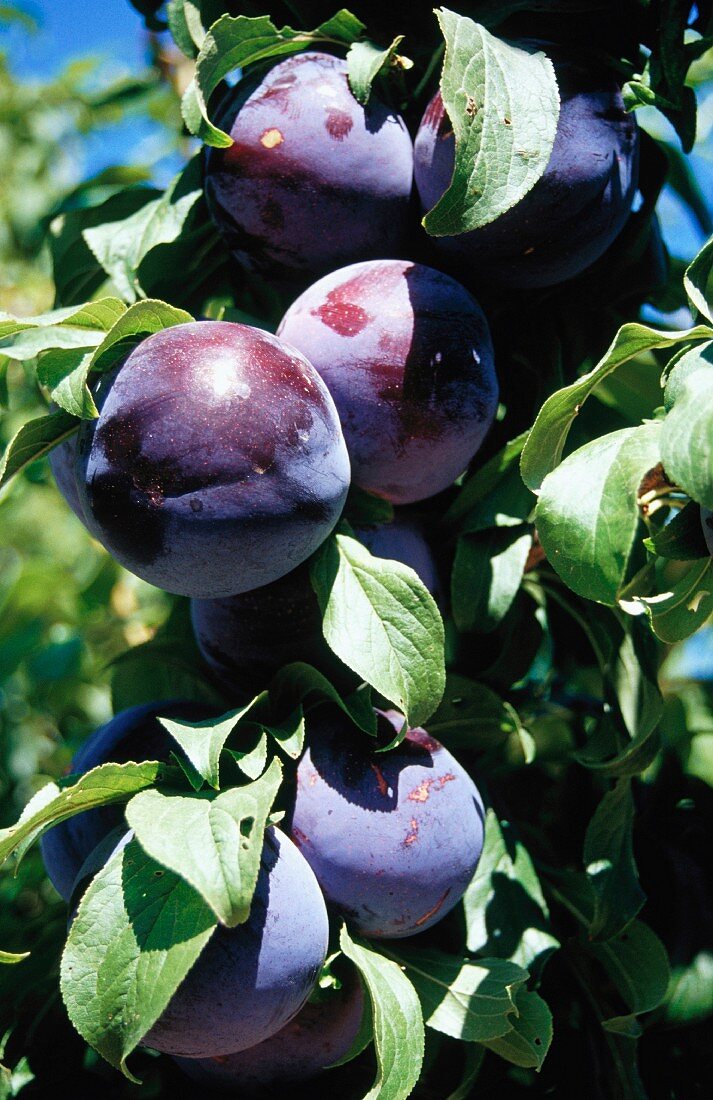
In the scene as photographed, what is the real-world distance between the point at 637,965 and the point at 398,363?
1.64 feet

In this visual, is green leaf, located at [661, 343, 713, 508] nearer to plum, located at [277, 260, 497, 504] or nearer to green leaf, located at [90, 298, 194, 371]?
plum, located at [277, 260, 497, 504]

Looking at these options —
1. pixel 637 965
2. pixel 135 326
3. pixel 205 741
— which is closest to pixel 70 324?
pixel 135 326

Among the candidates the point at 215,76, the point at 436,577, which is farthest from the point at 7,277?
the point at 436,577

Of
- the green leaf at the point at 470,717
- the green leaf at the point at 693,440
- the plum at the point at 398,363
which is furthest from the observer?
the green leaf at the point at 470,717

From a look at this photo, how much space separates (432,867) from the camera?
0.64 m

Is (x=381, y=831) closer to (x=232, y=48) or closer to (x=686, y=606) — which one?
(x=686, y=606)

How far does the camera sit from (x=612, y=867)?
75 centimetres

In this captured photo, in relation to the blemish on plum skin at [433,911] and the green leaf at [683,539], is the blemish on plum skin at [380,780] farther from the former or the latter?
the green leaf at [683,539]

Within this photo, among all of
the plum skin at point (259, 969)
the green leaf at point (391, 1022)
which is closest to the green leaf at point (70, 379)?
the plum skin at point (259, 969)

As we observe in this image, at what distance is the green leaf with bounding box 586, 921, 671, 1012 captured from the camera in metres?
0.73

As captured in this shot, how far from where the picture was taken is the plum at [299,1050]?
2.21 ft

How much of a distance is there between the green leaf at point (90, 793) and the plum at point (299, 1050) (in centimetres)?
21

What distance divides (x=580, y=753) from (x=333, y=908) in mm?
243

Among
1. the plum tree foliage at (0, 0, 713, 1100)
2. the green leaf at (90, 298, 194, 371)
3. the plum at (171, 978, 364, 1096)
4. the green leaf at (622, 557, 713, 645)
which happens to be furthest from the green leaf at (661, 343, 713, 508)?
the plum at (171, 978, 364, 1096)
